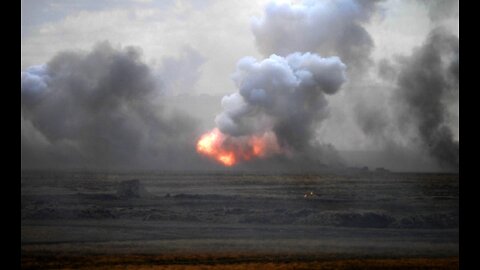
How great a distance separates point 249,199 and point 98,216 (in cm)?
1680

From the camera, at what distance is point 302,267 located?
26.2 metres

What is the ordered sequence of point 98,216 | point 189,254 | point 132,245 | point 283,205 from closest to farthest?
point 189,254 → point 132,245 → point 98,216 → point 283,205

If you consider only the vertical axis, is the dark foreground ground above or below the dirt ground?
above

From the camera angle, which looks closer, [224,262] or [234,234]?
[224,262]

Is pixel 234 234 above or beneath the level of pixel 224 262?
above

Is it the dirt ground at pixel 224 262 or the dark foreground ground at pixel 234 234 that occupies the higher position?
the dark foreground ground at pixel 234 234

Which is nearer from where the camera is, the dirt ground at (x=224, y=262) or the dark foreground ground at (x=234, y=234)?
the dirt ground at (x=224, y=262)

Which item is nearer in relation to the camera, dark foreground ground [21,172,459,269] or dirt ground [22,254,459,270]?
dirt ground [22,254,459,270]

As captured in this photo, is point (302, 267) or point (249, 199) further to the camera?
point (249, 199)
